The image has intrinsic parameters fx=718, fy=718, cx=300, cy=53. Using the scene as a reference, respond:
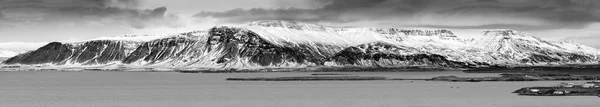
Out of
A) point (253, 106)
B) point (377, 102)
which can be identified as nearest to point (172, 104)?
point (253, 106)

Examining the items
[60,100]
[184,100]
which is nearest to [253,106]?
[184,100]

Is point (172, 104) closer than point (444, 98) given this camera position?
Yes

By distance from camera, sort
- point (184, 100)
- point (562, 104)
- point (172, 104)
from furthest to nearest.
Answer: point (184, 100), point (172, 104), point (562, 104)

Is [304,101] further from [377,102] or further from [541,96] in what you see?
[541,96]

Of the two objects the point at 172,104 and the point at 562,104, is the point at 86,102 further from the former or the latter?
the point at 562,104

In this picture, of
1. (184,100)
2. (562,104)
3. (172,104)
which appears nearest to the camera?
(562,104)

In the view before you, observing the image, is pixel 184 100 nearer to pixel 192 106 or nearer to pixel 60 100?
pixel 192 106

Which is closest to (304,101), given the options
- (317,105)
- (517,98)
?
(317,105)

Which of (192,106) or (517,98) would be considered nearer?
(192,106)
